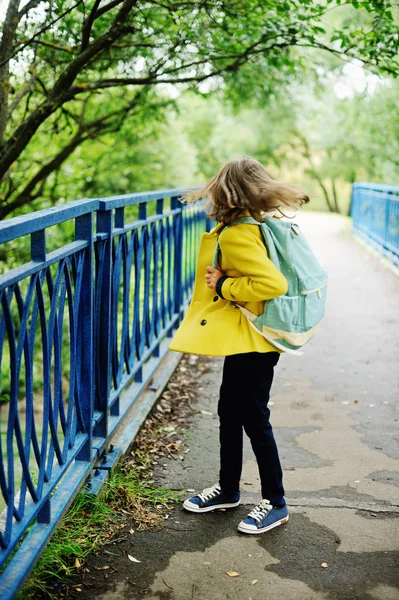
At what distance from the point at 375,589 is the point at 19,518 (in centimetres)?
139

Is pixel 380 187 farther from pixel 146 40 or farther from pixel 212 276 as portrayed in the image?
pixel 212 276

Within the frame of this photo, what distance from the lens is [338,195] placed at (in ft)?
145

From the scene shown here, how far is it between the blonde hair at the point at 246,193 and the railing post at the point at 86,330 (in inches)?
20.7

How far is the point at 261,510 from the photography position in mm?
3324

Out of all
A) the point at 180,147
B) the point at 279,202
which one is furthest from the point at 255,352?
the point at 180,147

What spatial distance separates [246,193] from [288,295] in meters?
0.48

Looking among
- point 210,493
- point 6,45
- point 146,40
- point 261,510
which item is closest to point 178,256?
point 146,40

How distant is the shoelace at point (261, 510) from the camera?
3.29m

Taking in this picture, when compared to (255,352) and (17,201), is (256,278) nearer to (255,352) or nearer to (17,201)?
(255,352)

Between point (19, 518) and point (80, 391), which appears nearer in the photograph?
point (19, 518)

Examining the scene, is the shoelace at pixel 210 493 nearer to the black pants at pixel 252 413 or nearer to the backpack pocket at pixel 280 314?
the black pants at pixel 252 413

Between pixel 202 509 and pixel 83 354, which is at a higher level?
pixel 83 354

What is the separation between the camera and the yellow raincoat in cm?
304

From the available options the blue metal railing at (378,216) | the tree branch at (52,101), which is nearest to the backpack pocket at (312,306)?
the tree branch at (52,101)
